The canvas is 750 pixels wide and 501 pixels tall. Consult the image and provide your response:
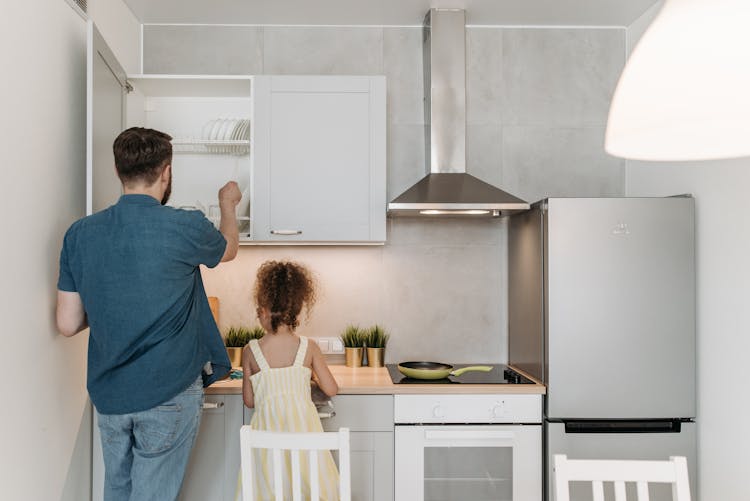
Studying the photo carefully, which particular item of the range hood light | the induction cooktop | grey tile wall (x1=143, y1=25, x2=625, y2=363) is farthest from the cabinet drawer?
the range hood light

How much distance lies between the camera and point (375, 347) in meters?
3.17

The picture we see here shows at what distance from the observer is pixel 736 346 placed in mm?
2432

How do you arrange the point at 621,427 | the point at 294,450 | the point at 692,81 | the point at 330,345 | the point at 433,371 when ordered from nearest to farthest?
1. the point at 692,81
2. the point at 294,450
3. the point at 621,427
4. the point at 433,371
5. the point at 330,345

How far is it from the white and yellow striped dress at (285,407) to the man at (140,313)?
35 centimetres

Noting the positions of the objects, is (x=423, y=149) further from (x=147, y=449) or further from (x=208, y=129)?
(x=147, y=449)

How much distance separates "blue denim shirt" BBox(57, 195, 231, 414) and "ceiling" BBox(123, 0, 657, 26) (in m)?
1.45

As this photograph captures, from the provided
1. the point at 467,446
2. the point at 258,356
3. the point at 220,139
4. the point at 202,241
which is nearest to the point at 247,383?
the point at 258,356

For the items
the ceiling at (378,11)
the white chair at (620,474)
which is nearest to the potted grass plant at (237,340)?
the ceiling at (378,11)

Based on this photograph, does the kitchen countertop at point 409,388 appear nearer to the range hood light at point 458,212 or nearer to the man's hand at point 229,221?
the man's hand at point 229,221

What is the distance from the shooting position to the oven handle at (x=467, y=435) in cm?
266

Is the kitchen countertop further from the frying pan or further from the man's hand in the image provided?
the man's hand

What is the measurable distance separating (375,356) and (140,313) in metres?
1.47

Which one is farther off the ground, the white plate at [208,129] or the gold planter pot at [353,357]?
the white plate at [208,129]

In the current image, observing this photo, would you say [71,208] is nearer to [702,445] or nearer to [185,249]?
[185,249]
